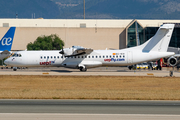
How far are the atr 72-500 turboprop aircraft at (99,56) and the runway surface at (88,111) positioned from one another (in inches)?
1139

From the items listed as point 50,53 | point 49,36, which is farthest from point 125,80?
point 49,36

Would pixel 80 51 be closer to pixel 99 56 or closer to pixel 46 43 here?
pixel 99 56

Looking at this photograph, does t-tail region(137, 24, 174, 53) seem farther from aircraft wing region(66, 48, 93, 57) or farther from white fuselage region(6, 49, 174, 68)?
aircraft wing region(66, 48, 93, 57)

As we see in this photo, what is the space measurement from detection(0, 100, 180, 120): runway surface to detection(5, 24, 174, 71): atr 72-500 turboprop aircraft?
95.0ft

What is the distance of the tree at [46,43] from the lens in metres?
97.9

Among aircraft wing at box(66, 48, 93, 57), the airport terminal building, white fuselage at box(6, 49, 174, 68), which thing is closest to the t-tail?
white fuselage at box(6, 49, 174, 68)

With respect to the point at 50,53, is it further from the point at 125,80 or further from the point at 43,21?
the point at 43,21

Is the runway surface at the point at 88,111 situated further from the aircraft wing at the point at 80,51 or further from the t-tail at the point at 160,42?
the t-tail at the point at 160,42

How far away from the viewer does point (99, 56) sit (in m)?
50.0

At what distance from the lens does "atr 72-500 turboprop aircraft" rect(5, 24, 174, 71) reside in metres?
49.1

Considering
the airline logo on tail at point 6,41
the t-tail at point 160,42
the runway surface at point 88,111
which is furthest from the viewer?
the airline logo on tail at point 6,41

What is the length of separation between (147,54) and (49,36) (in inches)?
2281

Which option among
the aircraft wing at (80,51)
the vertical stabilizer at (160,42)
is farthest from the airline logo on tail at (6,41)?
the vertical stabilizer at (160,42)

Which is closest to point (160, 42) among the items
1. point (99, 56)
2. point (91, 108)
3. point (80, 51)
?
point (99, 56)
